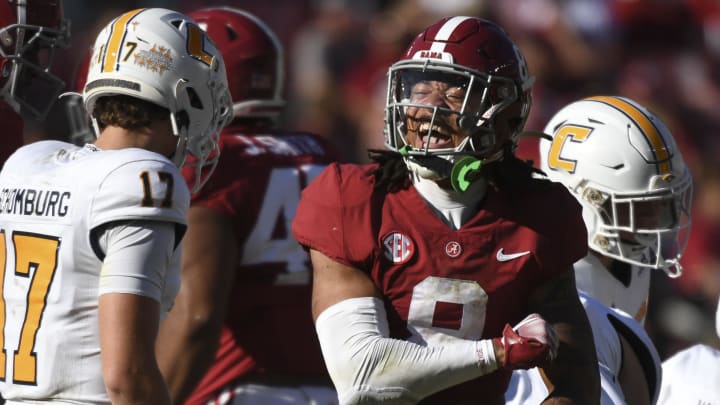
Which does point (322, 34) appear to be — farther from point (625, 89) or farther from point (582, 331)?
point (582, 331)

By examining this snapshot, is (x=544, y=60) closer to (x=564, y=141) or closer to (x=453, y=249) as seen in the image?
(x=564, y=141)

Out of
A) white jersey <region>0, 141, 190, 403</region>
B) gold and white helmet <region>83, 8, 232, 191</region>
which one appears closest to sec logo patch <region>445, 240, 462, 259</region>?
white jersey <region>0, 141, 190, 403</region>

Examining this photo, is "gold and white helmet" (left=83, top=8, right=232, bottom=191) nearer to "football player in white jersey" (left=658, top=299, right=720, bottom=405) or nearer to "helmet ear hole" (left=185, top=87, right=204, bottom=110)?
"helmet ear hole" (left=185, top=87, right=204, bottom=110)

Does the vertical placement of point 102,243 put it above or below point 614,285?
above

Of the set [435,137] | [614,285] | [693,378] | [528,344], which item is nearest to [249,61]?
[614,285]

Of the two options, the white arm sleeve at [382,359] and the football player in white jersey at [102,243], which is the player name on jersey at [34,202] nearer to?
the football player in white jersey at [102,243]

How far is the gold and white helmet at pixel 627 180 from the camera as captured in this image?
14.3 feet

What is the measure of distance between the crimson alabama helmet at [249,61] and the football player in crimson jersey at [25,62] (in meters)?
0.81

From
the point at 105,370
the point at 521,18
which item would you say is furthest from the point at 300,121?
the point at 105,370

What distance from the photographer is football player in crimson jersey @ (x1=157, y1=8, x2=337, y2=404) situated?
4.27 metres

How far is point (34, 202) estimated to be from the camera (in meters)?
3.16

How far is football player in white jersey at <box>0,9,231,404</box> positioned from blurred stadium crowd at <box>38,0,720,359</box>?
196 inches

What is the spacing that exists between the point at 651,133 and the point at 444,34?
1.39 metres

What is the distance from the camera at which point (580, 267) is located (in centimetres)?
440
